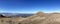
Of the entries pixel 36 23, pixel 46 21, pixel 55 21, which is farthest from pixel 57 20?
pixel 36 23

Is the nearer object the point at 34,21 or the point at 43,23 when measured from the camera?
the point at 43,23

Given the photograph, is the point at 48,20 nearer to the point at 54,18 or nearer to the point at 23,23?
the point at 54,18

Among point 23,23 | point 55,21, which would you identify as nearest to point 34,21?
point 23,23

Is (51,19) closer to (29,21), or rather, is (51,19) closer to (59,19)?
(59,19)

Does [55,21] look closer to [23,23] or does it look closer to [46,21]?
[46,21]

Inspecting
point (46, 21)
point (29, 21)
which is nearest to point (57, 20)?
point (46, 21)

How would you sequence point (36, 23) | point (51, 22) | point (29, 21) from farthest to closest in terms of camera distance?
1. point (29, 21)
2. point (36, 23)
3. point (51, 22)

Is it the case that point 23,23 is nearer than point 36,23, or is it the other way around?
point 36,23

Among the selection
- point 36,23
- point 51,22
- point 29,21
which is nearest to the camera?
point 51,22
